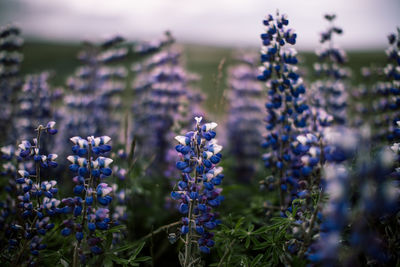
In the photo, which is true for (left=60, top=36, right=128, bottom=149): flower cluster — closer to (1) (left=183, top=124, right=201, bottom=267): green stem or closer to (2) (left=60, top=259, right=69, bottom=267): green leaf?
(2) (left=60, top=259, right=69, bottom=267): green leaf

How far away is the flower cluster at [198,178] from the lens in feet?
7.32

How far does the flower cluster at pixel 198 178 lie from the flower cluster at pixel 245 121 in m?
3.45

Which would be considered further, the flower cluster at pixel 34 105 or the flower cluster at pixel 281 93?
the flower cluster at pixel 34 105

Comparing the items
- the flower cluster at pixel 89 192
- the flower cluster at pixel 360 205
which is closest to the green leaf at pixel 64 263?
the flower cluster at pixel 89 192

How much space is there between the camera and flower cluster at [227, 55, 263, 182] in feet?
19.3

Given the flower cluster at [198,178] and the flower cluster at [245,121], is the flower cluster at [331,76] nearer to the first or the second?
the flower cluster at [245,121]

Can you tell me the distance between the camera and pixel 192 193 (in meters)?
2.22

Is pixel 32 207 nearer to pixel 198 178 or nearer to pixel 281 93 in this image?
pixel 198 178

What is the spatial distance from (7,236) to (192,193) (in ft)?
5.00

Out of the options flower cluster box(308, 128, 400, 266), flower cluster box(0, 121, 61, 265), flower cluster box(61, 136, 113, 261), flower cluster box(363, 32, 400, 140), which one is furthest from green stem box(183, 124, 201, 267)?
flower cluster box(363, 32, 400, 140)

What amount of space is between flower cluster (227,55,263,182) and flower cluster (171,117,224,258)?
3454mm

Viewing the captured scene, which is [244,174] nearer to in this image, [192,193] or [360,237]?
[192,193]

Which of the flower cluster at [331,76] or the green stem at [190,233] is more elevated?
the flower cluster at [331,76]

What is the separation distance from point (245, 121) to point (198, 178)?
4.11m
